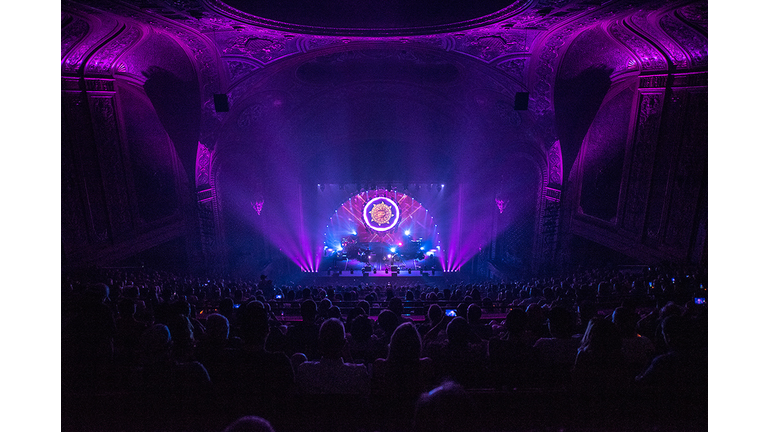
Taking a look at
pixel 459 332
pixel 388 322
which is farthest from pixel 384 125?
pixel 459 332

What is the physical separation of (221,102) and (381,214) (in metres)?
12.4

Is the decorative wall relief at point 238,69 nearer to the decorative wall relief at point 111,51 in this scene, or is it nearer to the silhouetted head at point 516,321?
the decorative wall relief at point 111,51

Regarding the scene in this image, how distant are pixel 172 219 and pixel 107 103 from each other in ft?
11.7

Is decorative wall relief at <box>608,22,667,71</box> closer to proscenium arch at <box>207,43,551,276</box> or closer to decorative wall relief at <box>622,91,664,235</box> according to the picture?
decorative wall relief at <box>622,91,664,235</box>

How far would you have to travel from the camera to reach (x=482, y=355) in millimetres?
3807

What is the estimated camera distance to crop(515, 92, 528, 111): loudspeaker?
11102 millimetres

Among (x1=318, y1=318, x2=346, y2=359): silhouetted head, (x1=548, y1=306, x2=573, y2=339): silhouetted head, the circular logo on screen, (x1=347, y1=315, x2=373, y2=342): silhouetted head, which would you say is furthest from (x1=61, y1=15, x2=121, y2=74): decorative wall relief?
the circular logo on screen

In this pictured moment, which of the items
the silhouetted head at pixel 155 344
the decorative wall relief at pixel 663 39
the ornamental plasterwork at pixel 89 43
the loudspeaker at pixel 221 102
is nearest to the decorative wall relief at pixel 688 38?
the decorative wall relief at pixel 663 39

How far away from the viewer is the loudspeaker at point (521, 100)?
36.4ft

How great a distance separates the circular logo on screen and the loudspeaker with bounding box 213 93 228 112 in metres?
11.7

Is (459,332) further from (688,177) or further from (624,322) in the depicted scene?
(688,177)

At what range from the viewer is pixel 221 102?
11.0m

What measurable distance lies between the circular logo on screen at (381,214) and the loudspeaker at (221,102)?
460 inches
